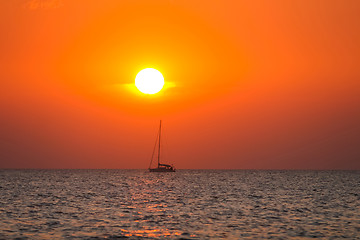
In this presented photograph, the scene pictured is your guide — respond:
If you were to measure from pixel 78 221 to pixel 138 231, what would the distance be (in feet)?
28.9

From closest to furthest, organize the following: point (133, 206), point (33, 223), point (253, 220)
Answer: point (33, 223) → point (253, 220) → point (133, 206)

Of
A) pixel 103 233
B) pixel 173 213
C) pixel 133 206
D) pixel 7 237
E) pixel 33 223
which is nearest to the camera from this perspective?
pixel 7 237

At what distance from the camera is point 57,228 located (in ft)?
139

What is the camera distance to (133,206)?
213 feet

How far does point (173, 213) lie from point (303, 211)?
1599 centimetres

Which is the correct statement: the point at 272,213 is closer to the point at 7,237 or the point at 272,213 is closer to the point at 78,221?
the point at 78,221

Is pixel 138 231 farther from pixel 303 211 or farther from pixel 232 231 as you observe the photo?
pixel 303 211

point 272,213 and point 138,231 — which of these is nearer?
point 138,231

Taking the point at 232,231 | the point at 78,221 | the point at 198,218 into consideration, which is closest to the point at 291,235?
the point at 232,231

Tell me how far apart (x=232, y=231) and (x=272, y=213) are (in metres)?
16.0

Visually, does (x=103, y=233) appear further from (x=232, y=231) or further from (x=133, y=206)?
(x=133, y=206)

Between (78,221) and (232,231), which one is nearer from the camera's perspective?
(232,231)

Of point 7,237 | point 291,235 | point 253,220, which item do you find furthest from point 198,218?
point 7,237

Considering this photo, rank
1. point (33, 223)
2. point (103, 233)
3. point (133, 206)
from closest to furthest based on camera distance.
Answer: point (103, 233) → point (33, 223) → point (133, 206)
